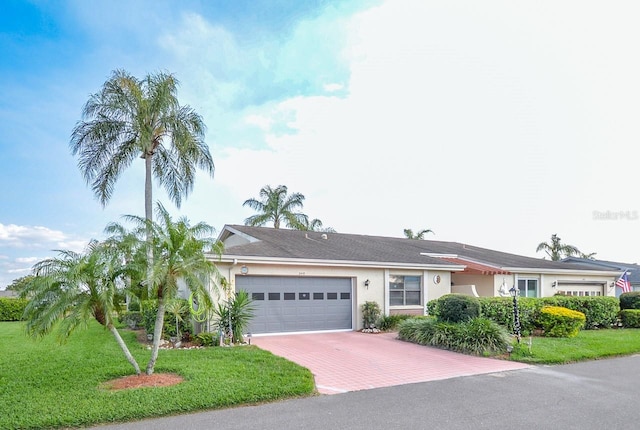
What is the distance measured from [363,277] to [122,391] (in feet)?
35.8

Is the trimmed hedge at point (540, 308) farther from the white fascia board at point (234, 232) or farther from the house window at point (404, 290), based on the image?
the white fascia board at point (234, 232)

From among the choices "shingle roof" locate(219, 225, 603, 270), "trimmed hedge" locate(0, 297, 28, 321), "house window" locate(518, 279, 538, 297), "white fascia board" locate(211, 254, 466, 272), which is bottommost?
"trimmed hedge" locate(0, 297, 28, 321)

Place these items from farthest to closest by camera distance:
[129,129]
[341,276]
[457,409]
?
[129,129]
[341,276]
[457,409]

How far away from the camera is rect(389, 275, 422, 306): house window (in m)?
17.3

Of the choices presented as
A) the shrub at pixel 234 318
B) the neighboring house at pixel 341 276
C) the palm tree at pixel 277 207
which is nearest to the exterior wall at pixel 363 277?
the neighboring house at pixel 341 276

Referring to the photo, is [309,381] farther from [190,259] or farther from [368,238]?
[368,238]

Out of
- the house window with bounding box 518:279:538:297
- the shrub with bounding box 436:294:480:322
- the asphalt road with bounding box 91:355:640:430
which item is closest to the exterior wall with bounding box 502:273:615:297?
the house window with bounding box 518:279:538:297

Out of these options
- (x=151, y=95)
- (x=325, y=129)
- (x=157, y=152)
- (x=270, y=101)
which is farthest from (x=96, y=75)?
(x=325, y=129)

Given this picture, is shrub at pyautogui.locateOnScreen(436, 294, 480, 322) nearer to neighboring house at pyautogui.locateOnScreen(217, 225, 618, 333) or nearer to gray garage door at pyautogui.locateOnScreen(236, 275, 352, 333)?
neighboring house at pyautogui.locateOnScreen(217, 225, 618, 333)

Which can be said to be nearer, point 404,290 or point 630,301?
point 404,290

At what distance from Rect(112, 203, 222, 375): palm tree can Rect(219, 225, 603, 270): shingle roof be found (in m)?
5.50

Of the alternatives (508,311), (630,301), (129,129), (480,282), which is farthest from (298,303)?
(630,301)

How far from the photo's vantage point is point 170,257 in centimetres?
788

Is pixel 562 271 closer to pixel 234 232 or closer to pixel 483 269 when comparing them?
pixel 483 269
